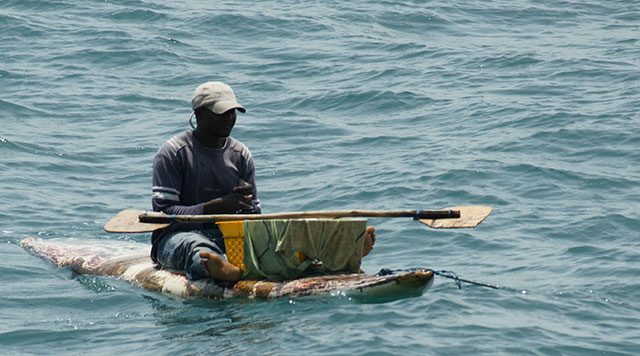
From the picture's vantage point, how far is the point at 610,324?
6.71 meters

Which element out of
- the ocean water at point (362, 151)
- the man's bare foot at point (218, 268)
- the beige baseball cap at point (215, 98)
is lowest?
the ocean water at point (362, 151)

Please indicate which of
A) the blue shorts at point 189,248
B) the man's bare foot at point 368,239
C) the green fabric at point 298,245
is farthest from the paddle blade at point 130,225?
the man's bare foot at point 368,239

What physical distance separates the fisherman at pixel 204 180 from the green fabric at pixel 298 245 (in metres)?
0.19

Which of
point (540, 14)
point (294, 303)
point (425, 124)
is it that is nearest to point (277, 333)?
point (294, 303)

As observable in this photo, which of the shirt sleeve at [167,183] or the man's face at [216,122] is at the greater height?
the man's face at [216,122]

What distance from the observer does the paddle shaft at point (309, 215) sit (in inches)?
274

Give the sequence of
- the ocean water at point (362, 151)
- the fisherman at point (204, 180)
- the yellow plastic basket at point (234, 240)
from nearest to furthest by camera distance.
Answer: the ocean water at point (362, 151)
the yellow plastic basket at point (234, 240)
the fisherman at point (204, 180)

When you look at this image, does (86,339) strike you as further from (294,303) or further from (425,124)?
(425,124)

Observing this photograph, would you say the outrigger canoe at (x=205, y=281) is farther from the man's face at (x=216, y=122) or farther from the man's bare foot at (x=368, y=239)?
the man's face at (x=216, y=122)

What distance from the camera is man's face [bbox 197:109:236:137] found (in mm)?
7328

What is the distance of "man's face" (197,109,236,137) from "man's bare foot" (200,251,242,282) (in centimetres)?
91

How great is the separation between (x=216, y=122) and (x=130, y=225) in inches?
39.4

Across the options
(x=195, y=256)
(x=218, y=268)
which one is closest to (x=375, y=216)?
(x=218, y=268)

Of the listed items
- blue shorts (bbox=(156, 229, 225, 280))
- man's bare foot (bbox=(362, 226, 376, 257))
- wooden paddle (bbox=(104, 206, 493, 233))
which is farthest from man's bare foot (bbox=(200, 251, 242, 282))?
man's bare foot (bbox=(362, 226, 376, 257))
